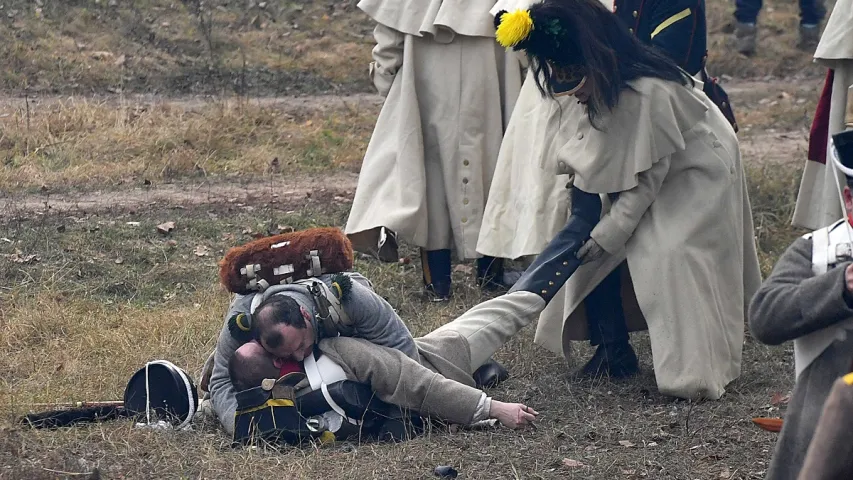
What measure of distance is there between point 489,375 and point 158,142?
4649mm

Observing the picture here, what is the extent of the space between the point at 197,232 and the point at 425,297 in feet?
5.48

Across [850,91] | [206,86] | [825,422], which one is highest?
[825,422]

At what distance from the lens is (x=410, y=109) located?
5945mm

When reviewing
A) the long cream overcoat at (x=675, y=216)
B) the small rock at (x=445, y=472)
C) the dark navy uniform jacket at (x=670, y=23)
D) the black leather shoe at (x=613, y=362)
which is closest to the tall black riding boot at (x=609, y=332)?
the black leather shoe at (x=613, y=362)

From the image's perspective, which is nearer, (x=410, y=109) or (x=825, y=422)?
(x=825, y=422)

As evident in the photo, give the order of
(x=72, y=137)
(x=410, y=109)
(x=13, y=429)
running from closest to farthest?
(x=13, y=429), (x=410, y=109), (x=72, y=137)

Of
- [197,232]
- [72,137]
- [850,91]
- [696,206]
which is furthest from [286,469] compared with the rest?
[72,137]

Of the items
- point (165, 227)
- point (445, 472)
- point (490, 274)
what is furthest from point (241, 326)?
point (165, 227)

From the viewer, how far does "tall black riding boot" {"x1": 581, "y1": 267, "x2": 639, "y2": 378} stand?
465 cm

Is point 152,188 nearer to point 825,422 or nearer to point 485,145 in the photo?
point 485,145

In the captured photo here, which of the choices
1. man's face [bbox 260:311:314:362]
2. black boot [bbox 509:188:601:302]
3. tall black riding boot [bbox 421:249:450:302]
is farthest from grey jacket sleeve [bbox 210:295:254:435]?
tall black riding boot [bbox 421:249:450:302]

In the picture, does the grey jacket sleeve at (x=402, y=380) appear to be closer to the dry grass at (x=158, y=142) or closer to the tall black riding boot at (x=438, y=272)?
the tall black riding boot at (x=438, y=272)

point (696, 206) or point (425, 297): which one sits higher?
point (696, 206)

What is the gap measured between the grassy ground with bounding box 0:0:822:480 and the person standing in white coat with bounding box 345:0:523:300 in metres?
0.37
